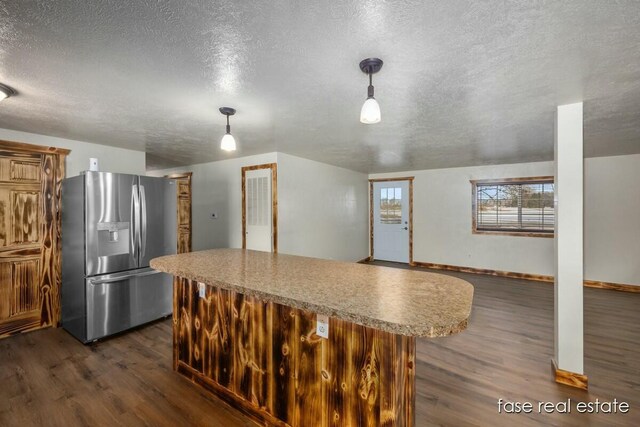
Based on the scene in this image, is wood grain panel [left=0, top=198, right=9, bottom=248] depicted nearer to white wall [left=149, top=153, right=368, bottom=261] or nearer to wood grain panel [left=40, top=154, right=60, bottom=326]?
wood grain panel [left=40, top=154, right=60, bottom=326]

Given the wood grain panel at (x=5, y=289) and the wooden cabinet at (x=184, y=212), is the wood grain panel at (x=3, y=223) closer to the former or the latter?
the wood grain panel at (x=5, y=289)

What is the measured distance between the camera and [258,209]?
4586mm

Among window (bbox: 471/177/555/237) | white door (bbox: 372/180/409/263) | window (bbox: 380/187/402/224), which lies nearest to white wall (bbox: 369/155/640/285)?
window (bbox: 471/177/555/237)

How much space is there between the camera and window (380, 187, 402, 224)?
22.2 ft

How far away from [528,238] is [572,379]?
3.78m

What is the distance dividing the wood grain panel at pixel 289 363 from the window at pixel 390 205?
5.41 meters

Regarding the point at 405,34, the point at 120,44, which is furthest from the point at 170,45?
the point at 405,34

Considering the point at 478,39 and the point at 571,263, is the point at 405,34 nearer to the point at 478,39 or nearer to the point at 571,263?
the point at 478,39

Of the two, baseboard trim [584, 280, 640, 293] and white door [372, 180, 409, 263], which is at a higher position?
white door [372, 180, 409, 263]

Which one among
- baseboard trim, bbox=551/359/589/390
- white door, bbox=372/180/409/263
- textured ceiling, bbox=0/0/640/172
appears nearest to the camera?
textured ceiling, bbox=0/0/640/172

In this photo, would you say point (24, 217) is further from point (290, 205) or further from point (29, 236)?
point (290, 205)

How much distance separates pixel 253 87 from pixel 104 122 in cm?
184

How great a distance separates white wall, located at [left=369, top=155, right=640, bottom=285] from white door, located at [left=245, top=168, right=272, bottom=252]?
347 cm

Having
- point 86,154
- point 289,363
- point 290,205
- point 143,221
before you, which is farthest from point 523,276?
point 86,154
